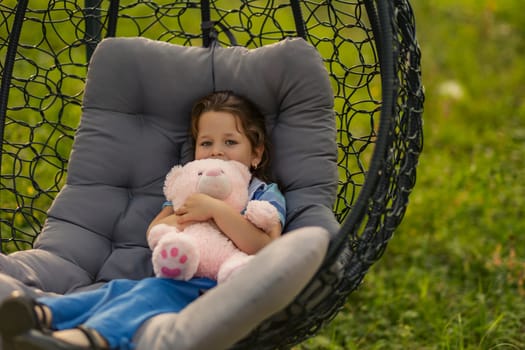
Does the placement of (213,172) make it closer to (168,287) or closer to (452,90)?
(168,287)

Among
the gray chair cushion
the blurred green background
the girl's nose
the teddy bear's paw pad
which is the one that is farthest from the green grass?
the teddy bear's paw pad

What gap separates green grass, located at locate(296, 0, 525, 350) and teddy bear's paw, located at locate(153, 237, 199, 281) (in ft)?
2.75

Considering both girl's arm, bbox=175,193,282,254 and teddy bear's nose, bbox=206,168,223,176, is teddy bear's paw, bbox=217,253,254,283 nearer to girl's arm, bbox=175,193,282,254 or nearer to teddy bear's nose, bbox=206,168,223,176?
girl's arm, bbox=175,193,282,254

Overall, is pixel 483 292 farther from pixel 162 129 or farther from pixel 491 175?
pixel 162 129

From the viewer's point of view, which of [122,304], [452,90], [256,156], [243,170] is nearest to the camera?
[122,304]

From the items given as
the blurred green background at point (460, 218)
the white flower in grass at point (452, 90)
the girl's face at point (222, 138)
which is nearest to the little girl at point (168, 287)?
the girl's face at point (222, 138)

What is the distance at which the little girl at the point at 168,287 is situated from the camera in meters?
1.51

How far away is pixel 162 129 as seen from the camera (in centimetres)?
229

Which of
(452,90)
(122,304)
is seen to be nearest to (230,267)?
(122,304)

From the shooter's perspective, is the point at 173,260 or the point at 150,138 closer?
the point at 173,260

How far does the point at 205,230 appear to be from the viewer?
1.92m

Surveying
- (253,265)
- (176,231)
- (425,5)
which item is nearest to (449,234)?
(176,231)

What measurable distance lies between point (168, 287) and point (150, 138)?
61cm

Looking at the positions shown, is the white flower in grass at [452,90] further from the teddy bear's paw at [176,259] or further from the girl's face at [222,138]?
the teddy bear's paw at [176,259]
